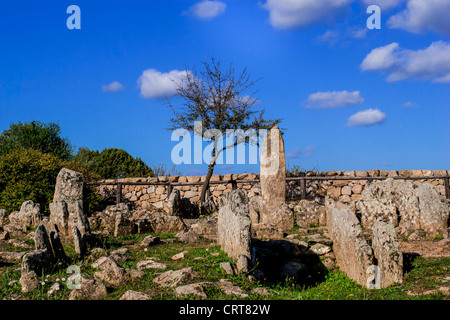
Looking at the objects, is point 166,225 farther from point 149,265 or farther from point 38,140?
point 38,140

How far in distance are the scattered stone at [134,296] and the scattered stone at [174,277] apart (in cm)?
67

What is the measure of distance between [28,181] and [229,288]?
12858 mm

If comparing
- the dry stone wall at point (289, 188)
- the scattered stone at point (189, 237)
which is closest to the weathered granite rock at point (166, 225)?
the scattered stone at point (189, 237)

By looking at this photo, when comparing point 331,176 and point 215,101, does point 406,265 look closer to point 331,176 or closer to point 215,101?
point 331,176

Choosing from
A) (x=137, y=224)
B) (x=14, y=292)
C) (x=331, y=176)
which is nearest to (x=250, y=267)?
(x=14, y=292)

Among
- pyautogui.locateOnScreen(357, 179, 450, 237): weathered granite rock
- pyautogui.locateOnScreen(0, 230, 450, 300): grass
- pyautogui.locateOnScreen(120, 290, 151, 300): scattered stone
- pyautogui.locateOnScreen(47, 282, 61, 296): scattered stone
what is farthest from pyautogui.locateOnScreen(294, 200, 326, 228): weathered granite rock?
pyautogui.locateOnScreen(47, 282, 61, 296): scattered stone

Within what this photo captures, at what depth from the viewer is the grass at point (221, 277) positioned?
739cm

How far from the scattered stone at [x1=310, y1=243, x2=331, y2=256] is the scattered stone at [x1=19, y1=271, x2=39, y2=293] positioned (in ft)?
20.2

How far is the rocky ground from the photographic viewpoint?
7.39 meters

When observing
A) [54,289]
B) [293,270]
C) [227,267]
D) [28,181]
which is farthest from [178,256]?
[28,181]

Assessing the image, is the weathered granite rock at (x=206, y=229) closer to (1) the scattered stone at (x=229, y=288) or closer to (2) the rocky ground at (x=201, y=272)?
(2) the rocky ground at (x=201, y=272)

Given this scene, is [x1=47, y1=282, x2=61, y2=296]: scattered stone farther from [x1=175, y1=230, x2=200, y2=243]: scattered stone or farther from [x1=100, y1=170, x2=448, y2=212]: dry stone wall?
[x1=100, y1=170, x2=448, y2=212]: dry stone wall
